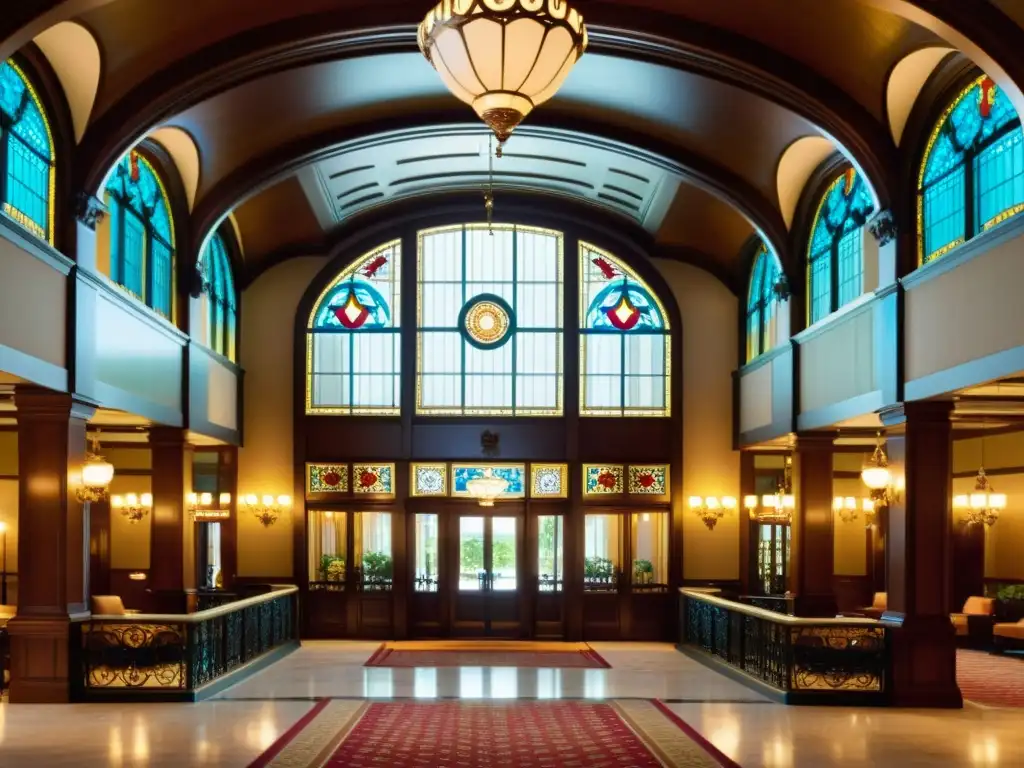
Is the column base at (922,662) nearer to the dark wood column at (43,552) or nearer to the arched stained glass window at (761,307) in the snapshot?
the arched stained glass window at (761,307)

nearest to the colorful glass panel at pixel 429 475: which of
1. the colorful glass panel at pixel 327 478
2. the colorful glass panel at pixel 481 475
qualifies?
the colorful glass panel at pixel 481 475

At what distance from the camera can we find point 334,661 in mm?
17266

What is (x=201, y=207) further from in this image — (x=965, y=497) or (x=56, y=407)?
(x=965, y=497)

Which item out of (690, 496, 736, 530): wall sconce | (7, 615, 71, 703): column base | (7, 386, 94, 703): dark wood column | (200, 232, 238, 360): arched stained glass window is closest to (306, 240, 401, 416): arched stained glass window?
(200, 232, 238, 360): arched stained glass window

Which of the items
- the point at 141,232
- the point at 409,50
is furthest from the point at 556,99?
the point at 141,232

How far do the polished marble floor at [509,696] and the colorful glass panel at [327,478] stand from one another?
4777mm

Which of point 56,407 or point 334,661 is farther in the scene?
point 334,661

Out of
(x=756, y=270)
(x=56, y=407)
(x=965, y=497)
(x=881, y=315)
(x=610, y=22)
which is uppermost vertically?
(x=610, y=22)

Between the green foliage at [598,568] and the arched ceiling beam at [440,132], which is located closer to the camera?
the arched ceiling beam at [440,132]

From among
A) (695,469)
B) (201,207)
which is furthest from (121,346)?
(695,469)

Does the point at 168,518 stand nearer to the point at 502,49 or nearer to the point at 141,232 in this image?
the point at 141,232

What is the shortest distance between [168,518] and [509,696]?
5164 millimetres

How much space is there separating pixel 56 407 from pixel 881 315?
8058 mm

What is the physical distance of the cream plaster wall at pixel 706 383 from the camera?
20969 millimetres
